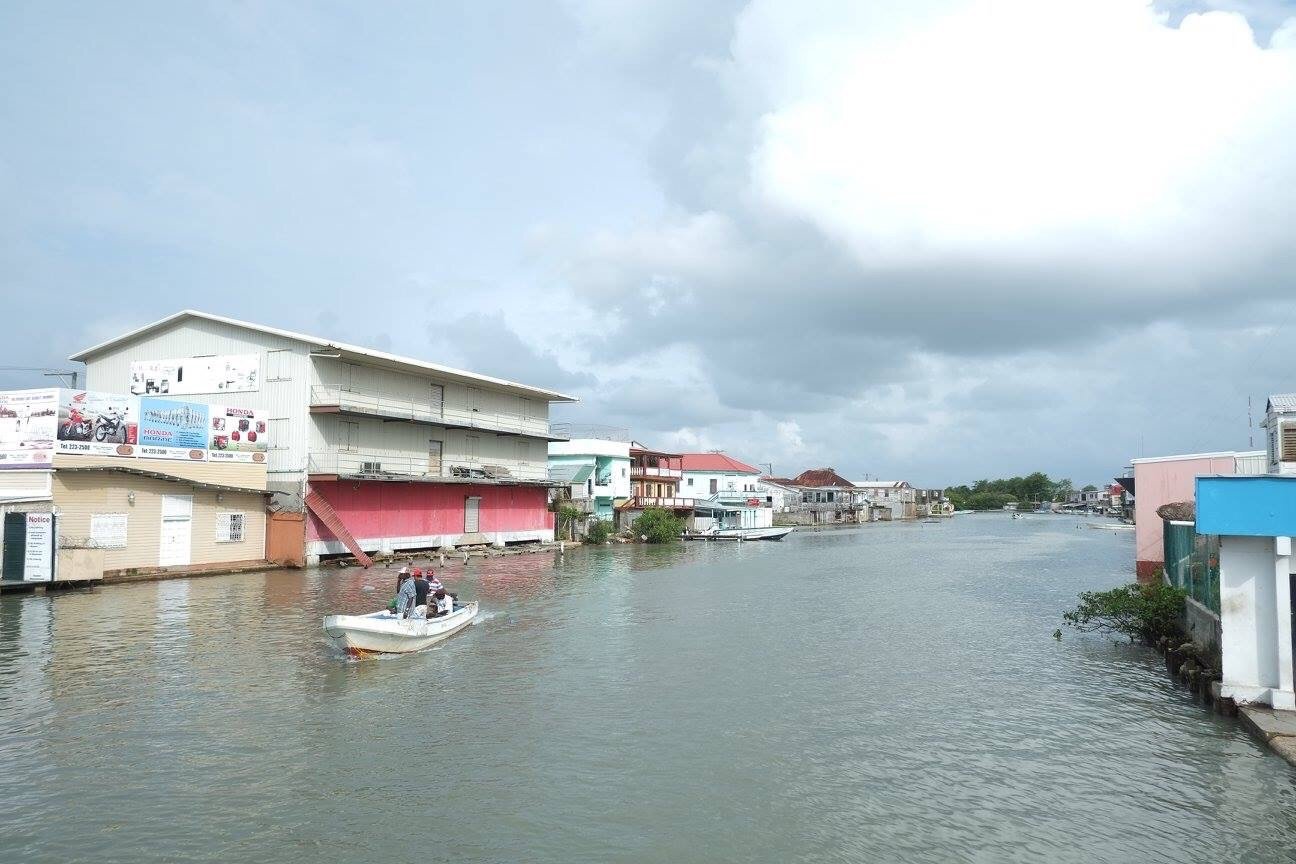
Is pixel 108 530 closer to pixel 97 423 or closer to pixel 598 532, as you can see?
pixel 97 423

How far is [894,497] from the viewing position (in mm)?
155625

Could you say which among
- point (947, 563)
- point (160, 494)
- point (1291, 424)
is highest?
point (1291, 424)

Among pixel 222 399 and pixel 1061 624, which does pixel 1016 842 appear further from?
pixel 222 399

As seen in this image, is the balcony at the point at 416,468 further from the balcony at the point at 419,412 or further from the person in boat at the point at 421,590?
the person in boat at the point at 421,590

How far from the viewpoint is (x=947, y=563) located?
5172 centimetres

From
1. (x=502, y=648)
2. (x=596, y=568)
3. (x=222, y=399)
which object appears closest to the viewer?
(x=502, y=648)

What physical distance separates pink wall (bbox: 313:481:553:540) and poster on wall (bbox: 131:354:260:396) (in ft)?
21.0

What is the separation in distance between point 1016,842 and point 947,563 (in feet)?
143

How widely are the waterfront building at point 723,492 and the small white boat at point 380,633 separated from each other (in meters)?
57.8

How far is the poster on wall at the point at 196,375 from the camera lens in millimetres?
41281

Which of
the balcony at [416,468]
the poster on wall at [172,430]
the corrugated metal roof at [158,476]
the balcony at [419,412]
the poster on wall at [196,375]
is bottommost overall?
the corrugated metal roof at [158,476]

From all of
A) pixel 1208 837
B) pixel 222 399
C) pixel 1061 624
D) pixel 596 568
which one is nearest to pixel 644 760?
pixel 1208 837

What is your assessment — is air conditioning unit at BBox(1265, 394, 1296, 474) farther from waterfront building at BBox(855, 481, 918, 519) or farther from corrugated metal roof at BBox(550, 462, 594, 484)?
waterfront building at BBox(855, 481, 918, 519)

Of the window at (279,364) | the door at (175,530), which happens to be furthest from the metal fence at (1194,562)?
the window at (279,364)
